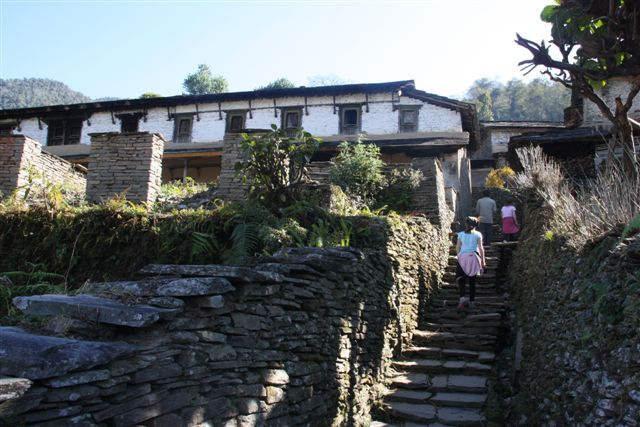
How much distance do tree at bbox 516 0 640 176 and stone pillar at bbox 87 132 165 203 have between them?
6848 mm

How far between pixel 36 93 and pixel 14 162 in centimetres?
7192

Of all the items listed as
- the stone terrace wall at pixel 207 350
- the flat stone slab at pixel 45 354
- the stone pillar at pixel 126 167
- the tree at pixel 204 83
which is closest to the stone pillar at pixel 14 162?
the stone pillar at pixel 126 167

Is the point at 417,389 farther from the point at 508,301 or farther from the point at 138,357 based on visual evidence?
the point at 138,357

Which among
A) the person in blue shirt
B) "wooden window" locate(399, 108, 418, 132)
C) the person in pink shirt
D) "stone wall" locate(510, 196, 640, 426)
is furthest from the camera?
"wooden window" locate(399, 108, 418, 132)

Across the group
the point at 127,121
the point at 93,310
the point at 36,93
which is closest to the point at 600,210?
the point at 93,310

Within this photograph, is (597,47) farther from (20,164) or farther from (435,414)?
(20,164)

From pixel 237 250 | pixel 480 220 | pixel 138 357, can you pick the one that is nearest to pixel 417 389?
pixel 237 250

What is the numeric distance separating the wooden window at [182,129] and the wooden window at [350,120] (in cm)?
680

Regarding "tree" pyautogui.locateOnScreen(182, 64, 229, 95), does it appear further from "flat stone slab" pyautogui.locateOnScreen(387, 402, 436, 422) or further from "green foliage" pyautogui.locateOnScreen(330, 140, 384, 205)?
"flat stone slab" pyautogui.locateOnScreen(387, 402, 436, 422)

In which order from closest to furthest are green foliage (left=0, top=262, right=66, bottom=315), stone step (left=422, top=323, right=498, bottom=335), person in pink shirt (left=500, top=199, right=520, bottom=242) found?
green foliage (left=0, top=262, right=66, bottom=315), stone step (left=422, top=323, right=498, bottom=335), person in pink shirt (left=500, top=199, right=520, bottom=242)

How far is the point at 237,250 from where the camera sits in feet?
24.9

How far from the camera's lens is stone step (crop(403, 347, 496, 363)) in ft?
26.7

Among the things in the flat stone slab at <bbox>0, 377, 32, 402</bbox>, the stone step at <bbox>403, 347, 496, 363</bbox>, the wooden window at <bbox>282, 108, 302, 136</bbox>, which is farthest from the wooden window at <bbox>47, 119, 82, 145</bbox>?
the flat stone slab at <bbox>0, 377, 32, 402</bbox>

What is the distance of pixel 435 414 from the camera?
22.3 feet
